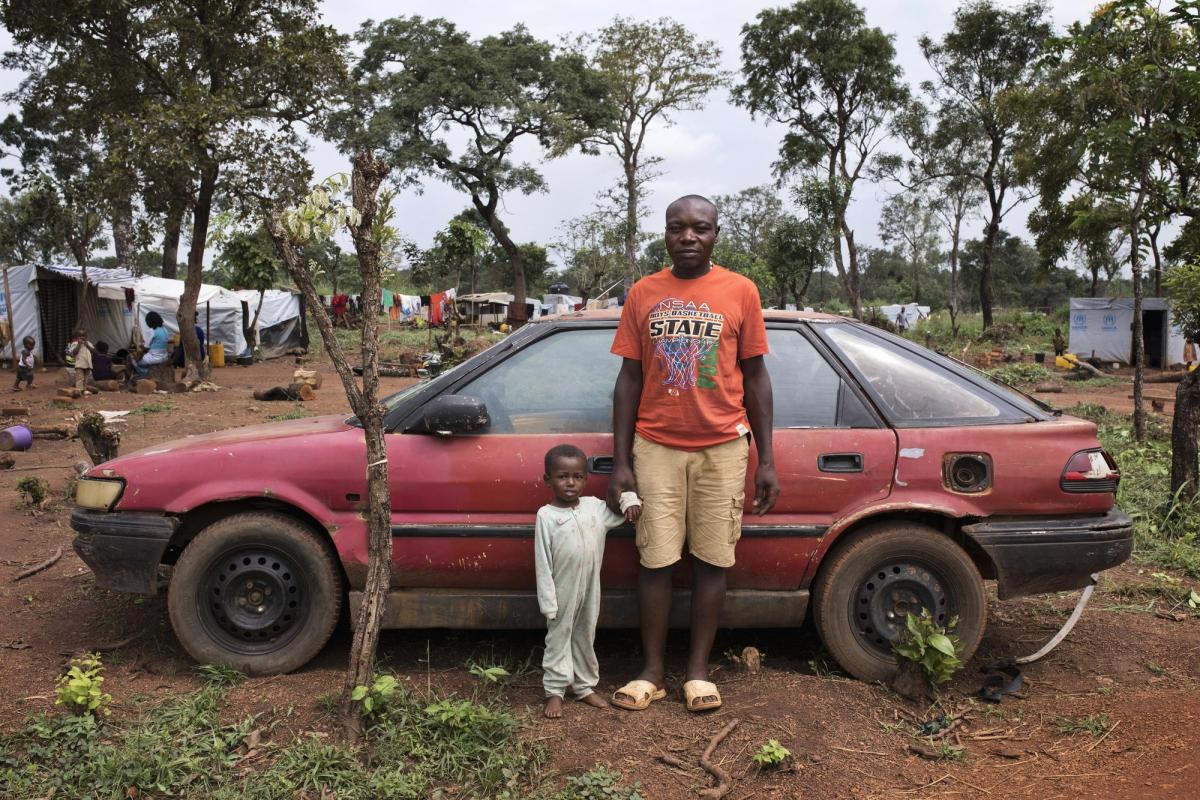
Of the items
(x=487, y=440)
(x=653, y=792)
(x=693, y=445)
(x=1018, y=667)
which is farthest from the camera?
(x=1018, y=667)

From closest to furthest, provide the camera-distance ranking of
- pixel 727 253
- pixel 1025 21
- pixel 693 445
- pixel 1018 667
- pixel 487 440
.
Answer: pixel 693 445
pixel 487 440
pixel 1018 667
pixel 727 253
pixel 1025 21

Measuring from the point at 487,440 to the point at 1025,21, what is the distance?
2802 cm

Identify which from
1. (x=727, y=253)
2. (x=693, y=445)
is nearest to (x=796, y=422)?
(x=693, y=445)

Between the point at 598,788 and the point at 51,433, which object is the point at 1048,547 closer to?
the point at 598,788

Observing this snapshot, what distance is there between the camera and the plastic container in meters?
9.50

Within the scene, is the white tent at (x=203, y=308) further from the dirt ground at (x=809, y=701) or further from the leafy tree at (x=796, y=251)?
the dirt ground at (x=809, y=701)

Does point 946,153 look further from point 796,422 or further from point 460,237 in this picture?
point 796,422

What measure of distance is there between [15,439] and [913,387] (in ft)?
31.1

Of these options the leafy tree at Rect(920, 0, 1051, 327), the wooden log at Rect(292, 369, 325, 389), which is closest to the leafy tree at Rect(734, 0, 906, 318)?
the leafy tree at Rect(920, 0, 1051, 327)

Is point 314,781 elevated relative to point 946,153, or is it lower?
lower

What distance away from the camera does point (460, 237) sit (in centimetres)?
2455

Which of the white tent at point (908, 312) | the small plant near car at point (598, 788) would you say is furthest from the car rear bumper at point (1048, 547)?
the white tent at point (908, 312)

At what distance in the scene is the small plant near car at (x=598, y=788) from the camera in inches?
107

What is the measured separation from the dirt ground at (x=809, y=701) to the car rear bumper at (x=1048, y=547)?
49cm
